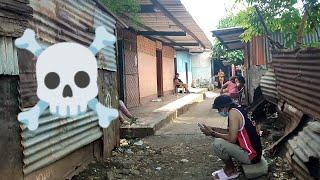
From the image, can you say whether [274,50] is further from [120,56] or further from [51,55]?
[120,56]

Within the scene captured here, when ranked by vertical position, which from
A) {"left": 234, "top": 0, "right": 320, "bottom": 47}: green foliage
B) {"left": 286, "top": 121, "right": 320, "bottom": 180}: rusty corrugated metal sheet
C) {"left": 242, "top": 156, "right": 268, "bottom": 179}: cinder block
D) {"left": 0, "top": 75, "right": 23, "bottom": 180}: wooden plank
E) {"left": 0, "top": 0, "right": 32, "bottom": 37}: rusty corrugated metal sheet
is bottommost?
{"left": 242, "top": 156, "right": 268, "bottom": 179}: cinder block

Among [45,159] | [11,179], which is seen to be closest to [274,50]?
[45,159]

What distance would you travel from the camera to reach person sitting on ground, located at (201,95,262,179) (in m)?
5.26

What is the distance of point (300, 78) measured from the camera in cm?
580

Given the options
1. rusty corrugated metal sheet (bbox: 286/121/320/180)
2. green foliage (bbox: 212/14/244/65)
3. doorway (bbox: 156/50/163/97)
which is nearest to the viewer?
rusty corrugated metal sheet (bbox: 286/121/320/180)

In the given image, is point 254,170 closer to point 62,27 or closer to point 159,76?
point 62,27

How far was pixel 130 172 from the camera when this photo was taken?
615 centimetres

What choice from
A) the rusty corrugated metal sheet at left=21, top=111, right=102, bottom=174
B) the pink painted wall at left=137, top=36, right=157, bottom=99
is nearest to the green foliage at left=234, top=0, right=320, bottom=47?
the rusty corrugated metal sheet at left=21, top=111, right=102, bottom=174

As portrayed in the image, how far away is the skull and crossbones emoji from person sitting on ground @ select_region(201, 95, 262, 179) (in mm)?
1848

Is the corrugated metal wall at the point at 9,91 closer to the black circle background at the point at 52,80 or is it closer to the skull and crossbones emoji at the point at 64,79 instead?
the skull and crossbones emoji at the point at 64,79

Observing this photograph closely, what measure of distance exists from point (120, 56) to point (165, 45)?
29.1 feet

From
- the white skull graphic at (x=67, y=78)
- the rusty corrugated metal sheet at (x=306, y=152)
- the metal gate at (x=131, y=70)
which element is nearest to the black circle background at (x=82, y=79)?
the white skull graphic at (x=67, y=78)

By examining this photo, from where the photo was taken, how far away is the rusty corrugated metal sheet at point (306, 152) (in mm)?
4488

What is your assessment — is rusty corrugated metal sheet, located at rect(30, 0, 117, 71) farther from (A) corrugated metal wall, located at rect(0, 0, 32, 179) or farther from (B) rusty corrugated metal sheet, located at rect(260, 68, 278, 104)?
(B) rusty corrugated metal sheet, located at rect(260, 68, 278, 104)
